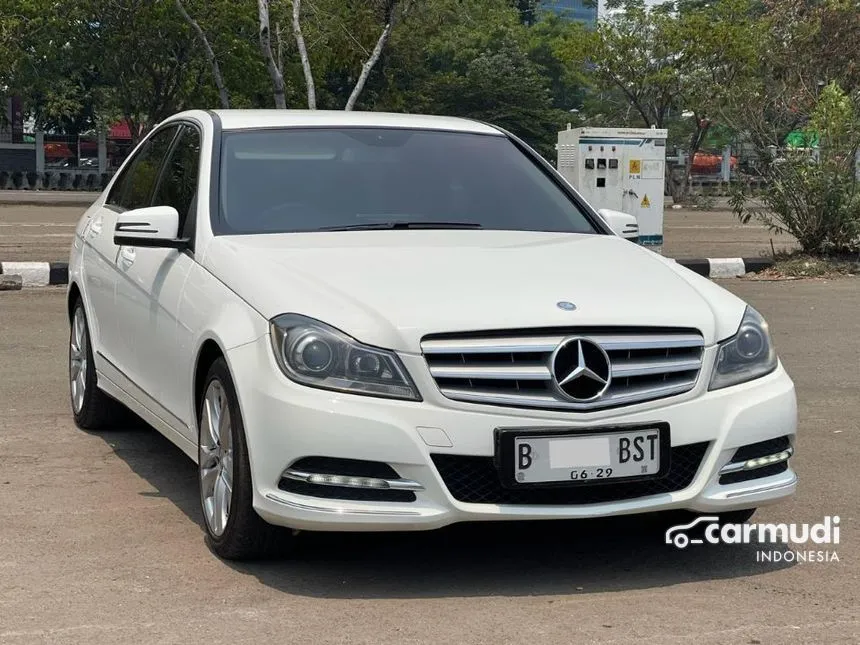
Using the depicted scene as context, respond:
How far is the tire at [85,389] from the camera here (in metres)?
6.66

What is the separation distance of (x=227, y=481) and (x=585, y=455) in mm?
1168

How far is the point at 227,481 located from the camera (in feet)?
14.9

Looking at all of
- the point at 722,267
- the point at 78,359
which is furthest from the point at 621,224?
the point at 722,267

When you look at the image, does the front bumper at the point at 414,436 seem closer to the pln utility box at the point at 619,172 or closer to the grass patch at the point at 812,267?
the grass patch at the point at 812,267

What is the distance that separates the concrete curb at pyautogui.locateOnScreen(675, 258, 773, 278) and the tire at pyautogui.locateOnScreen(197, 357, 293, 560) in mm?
10892

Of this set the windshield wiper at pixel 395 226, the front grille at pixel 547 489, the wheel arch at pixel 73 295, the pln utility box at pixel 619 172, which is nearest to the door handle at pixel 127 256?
the wheel arch at pixel 73 295

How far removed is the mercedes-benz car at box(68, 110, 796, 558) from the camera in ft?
13.5

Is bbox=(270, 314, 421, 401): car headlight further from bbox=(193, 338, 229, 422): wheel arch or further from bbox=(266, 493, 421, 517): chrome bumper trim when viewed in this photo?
bbox=(193, 338, 229, 422): wheel arch

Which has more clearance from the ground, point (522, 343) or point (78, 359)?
point (522, 343)

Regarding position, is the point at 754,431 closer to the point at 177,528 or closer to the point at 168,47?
the point at 177,528

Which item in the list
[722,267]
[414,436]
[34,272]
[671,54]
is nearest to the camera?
[414,436]

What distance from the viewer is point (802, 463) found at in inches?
242

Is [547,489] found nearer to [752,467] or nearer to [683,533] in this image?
[752,467]

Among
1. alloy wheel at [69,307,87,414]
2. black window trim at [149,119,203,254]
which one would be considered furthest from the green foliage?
black window trim at [149,119,203,254]
